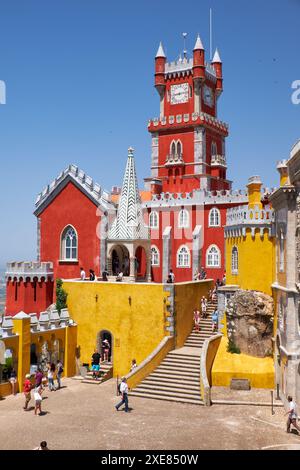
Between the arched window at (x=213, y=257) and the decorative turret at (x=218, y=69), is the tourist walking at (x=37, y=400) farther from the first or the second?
the decorative turret at (x=218, y=69)

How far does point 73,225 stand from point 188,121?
46.8ft

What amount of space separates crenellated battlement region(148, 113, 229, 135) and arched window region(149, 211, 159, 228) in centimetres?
854

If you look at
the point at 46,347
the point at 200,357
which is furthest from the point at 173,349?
the point at 46,347

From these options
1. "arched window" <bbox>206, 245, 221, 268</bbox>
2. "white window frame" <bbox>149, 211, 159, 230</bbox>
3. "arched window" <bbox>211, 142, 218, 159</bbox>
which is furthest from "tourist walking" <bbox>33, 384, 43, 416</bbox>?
"arched window" <bbox>211, 142, 218, 159</bbox>

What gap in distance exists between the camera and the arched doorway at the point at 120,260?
33.7 m

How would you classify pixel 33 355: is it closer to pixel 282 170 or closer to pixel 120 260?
pixel 120 260

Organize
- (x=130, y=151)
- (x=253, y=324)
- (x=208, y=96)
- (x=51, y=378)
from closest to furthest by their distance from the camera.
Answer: (x=51, y=378)
(x=253, y=324)
(x=130, y=151)
(x=208, y=96)

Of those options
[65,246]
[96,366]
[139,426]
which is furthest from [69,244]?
[139,426]

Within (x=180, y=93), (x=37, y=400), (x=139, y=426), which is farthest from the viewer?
(x=180, y=93)

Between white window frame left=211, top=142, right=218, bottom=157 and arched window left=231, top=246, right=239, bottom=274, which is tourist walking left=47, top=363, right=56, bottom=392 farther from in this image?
white window frame left=211, top=142, right=218, bottom=157

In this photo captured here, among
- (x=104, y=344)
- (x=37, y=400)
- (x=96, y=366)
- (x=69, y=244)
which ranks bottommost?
(x=37, y=400)

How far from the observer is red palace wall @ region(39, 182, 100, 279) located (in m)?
34.3

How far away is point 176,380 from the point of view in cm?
2366
